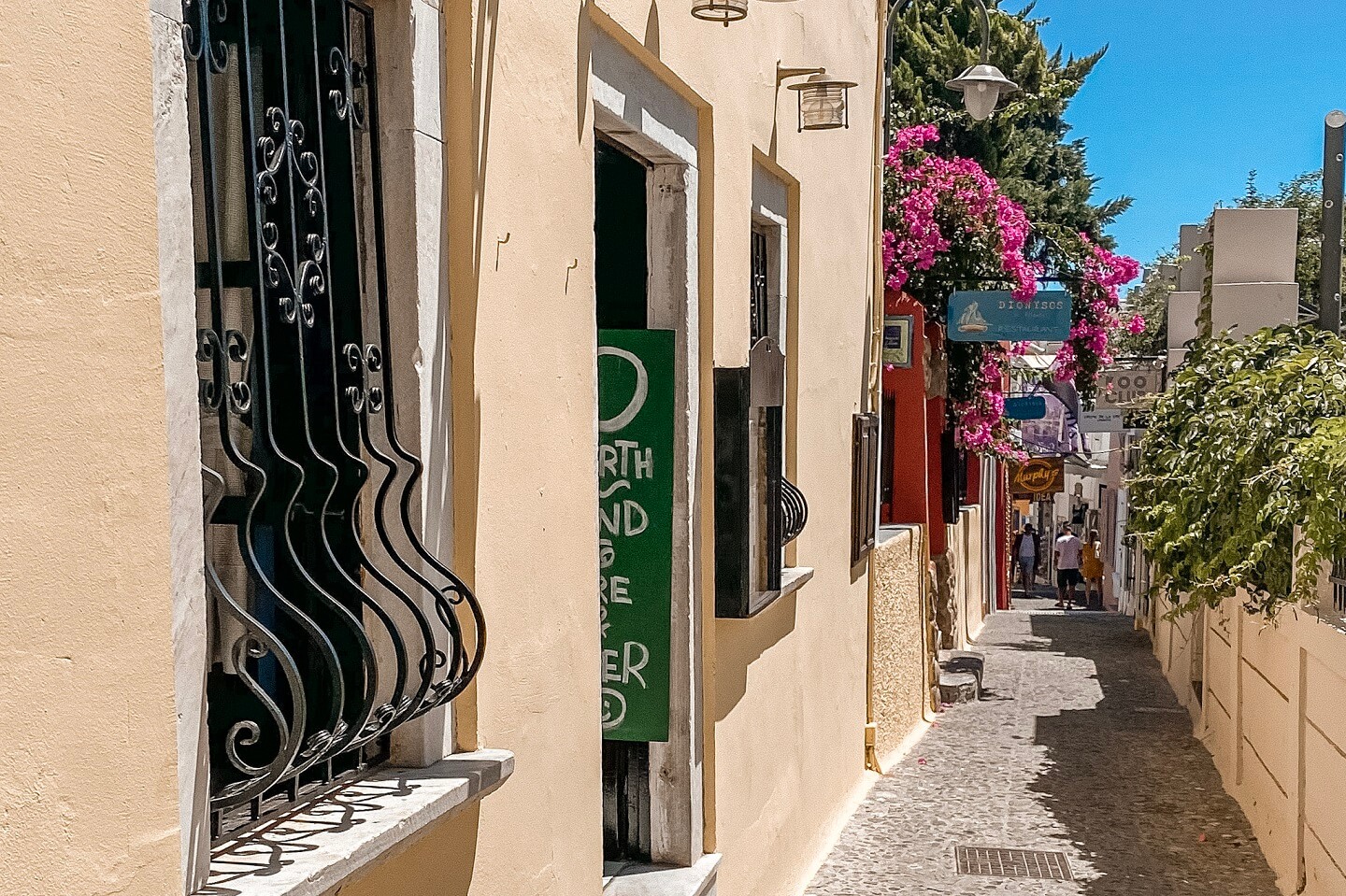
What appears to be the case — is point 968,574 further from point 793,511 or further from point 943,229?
point 793,511

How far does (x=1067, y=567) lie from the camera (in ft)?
91.2

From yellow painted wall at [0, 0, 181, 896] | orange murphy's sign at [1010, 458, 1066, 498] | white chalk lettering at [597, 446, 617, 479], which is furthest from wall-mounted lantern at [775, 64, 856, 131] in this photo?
orange murphy's sign at [1010, 458, 1066, 498]

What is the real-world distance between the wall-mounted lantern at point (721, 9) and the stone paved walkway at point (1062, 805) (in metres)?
4.30

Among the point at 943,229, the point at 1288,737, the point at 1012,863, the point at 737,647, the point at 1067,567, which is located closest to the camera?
the point at 737,647

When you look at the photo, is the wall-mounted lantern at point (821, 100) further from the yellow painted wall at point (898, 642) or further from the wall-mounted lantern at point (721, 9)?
the yellow painted wall at point (898, 642)

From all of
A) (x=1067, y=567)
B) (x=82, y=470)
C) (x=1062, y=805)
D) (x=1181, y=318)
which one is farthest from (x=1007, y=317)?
(x=1067, y=567)

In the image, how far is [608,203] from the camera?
525cm

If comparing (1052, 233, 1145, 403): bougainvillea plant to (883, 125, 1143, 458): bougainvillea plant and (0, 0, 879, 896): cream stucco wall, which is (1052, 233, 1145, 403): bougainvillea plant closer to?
(883, 125, 1143, 458): bougainvillea plant

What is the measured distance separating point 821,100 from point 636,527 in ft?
8.86

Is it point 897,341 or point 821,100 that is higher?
point 821,100

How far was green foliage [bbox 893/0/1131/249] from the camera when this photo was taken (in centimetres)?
2156

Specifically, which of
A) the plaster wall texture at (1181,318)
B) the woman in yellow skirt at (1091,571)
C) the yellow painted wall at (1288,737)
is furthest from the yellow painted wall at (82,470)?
the woman in yellow skirt at (1091,571)

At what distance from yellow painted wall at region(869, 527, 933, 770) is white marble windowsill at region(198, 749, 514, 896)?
278 inches

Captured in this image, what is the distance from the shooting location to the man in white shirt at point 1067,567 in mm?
27750
